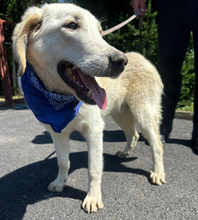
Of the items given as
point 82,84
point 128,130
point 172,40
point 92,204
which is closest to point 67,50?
point 82,84

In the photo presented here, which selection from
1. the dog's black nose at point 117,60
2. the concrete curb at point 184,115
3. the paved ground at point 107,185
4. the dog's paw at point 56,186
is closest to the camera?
the dog's black nose at point 117,60

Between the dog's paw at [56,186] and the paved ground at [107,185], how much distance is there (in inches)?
1.9

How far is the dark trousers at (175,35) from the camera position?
2617 mm

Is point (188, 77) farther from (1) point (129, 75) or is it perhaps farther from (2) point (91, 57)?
(2) point (91, 57)

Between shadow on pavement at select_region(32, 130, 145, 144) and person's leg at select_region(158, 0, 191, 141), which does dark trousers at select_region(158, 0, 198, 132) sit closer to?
person's leg at select_region(158, 0, 191, 141)

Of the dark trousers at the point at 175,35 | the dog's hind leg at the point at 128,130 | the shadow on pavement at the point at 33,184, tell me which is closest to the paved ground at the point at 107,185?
the shadow on pavement at the point at 33,184

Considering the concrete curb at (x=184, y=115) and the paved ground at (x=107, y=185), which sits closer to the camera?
the paved ground at (x=107, y=185)

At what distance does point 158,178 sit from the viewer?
6.39ft

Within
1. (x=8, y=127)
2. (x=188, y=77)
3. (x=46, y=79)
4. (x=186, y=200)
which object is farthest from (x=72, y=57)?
(x=188, y=77)

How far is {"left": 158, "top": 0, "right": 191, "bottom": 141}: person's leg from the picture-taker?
8.70 ft

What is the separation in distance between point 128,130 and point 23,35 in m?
1.92

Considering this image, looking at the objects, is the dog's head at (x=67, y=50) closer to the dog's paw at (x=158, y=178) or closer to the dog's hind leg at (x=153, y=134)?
the dog's hind leg at (x=153, y=134)

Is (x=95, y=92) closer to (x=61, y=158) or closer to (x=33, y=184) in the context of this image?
(x=61, y=158)

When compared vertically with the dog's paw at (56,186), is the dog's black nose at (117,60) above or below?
above
